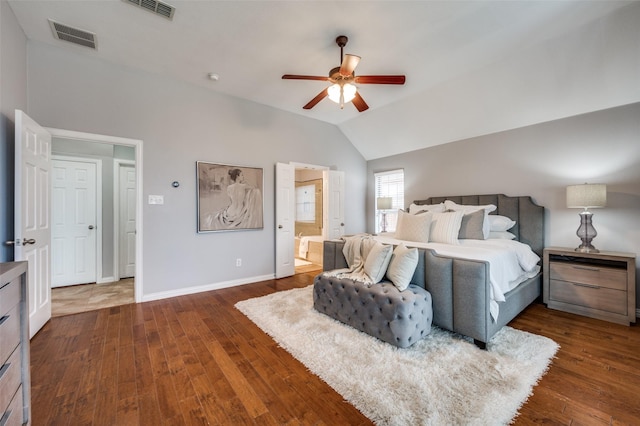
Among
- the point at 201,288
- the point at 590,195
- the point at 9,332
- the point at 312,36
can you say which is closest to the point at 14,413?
the point at 9,332

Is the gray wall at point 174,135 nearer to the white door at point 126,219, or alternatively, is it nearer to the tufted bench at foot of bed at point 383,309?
the white door at point 126,219

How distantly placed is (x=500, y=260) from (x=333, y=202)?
10.8 ft

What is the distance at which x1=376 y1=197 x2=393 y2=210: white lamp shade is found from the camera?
5406 mm

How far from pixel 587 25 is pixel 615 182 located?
5.80 feet

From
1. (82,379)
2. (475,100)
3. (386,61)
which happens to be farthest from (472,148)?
(82,379)

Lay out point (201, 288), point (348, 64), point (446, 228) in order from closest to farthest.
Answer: point (348, 64), point (446, 228), point (201, 288)

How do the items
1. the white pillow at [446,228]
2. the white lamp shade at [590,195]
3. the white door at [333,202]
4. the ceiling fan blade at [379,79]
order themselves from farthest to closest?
the white door at [333,202], the white pillow at [446,228], the white lamp shade at [590,195], the ceiling fan blade at [379,79]

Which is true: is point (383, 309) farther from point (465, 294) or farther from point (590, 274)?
point (590, 274)

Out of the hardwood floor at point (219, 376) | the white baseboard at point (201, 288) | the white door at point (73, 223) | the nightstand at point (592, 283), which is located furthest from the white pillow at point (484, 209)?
the white door at point (73, 223)

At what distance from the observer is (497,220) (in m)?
3.72

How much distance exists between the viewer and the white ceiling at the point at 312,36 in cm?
234

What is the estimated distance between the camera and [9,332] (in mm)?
1054

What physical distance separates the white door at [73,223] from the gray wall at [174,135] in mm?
1620

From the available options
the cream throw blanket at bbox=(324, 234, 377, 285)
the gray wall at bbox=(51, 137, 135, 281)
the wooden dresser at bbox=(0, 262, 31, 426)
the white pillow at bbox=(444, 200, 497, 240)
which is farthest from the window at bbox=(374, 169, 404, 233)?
the wooden dresser at bbox=(0, 262, 31, 426)
